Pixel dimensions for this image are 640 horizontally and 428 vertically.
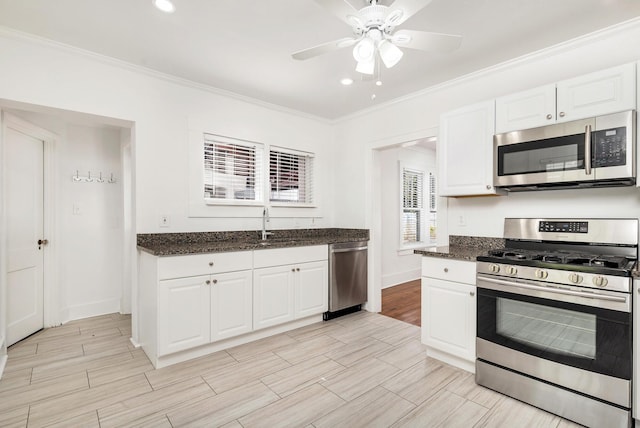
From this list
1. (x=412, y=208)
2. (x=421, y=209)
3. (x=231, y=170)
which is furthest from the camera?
(x=421, y=209)

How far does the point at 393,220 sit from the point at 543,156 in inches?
126

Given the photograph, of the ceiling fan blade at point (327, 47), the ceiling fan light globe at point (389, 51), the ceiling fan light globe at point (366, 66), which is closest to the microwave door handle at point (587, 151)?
the ceiling fan light globe at point (389, 51)

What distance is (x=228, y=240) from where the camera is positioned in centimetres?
345

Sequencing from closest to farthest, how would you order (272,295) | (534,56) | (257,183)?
1. (534,56)
2. (272,295)
3. (257,183)

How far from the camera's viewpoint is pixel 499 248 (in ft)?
9.11

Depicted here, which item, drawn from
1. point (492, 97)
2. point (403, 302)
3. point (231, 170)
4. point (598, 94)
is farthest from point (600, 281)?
point (231, 170)

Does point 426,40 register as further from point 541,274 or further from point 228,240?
point 228,240

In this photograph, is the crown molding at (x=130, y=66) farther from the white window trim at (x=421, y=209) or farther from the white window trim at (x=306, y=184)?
the white window trim at (x=421, y=209)

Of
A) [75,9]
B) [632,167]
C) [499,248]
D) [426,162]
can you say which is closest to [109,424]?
[75,9]

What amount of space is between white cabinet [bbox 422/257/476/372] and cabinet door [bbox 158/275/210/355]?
195 centimetres

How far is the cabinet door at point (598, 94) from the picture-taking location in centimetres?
197

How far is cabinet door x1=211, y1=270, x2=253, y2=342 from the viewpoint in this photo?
275 cm

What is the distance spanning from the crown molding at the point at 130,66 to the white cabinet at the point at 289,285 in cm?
187

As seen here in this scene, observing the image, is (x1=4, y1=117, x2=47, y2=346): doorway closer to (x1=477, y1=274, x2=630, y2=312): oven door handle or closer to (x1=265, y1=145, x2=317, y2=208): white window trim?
(x1=265, y1=145, x2=317, y2=208): white window trim
